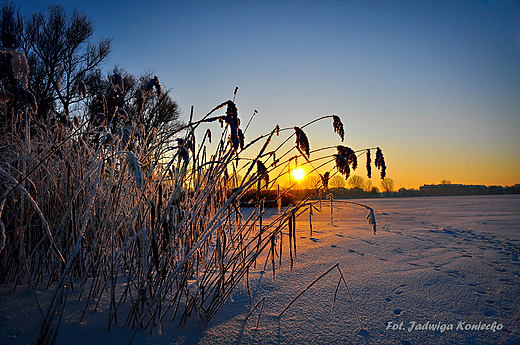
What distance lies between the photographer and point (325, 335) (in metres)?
0.92

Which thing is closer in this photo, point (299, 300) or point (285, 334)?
point (285, 334)

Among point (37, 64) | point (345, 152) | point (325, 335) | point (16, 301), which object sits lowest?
point (325, 335)

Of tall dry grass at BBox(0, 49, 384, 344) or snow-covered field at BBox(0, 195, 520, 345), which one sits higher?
tall dry grass at BBox(0, 49, 384, 344)

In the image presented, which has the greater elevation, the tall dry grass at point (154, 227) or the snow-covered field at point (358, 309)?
the tall dry grass at point (154, 227)

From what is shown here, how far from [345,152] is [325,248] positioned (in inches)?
52.2

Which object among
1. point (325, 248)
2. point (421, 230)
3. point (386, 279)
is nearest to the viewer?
point (386, 279)

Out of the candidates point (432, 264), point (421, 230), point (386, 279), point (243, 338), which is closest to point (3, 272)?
point (243, 338)

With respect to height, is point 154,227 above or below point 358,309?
above

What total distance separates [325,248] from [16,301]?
71.5 inches

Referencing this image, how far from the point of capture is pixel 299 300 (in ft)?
3.83

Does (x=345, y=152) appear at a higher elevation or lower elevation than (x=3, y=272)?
higher

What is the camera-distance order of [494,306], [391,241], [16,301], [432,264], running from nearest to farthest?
1. [16,301]
2. [494,306]
3. [432,264]
4. [391,241]

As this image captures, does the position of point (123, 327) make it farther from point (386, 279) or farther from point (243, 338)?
point (386, 279)

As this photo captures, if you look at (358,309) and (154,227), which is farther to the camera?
(358,309)
